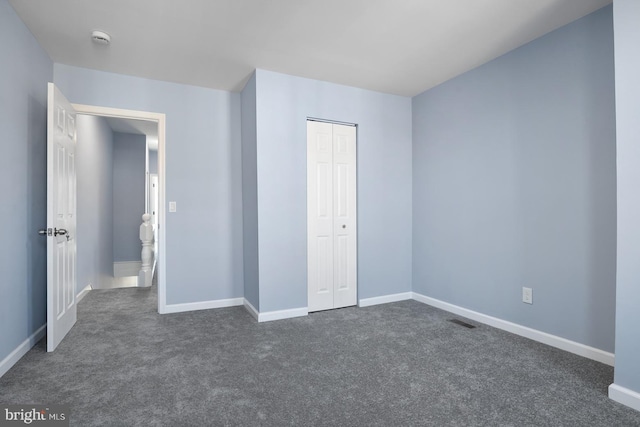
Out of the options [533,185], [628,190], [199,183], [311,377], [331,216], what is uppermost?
[199,183]

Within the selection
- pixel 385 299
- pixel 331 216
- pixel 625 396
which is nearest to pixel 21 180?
pixel 331 216

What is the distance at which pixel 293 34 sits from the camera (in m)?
2.64

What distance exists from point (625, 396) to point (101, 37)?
163 inches

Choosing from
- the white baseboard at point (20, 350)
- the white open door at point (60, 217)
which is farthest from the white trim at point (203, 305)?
the white baseboard at point (20, 350)

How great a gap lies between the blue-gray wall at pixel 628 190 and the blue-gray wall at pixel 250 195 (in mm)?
2688

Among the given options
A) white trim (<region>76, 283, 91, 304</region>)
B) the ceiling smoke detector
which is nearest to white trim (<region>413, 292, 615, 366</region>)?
the ceiling smoke detector

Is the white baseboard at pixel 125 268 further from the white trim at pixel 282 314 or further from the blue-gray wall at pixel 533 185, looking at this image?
the blue-gray wall at pixel 533 185

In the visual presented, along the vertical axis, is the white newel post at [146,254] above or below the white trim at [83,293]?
above

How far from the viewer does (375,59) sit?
3.09 meters

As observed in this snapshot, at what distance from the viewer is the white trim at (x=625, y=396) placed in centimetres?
181

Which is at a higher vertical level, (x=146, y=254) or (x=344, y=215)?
(x=344, y=215)

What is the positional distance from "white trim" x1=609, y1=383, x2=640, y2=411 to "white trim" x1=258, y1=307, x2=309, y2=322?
238 centimetres

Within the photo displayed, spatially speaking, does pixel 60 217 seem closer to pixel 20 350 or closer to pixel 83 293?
pixel 20 350

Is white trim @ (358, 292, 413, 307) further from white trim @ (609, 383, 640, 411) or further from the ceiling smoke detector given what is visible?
the ceiling smoke detector
